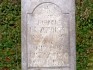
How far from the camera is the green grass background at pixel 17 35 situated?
650 cm

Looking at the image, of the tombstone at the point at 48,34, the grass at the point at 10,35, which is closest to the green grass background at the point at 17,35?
the grass at the point at 10,35

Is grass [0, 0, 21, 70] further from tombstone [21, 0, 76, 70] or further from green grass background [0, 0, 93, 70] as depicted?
tombstone [21, 0, 76, 70]

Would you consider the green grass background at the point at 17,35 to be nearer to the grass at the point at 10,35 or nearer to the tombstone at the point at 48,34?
the grass at the point at 10,35

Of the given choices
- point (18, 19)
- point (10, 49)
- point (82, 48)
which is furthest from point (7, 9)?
point (82, 48)

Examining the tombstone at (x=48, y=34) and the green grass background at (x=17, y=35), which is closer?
the tombstone at (x=48, y=34)

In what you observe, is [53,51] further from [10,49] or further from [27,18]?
[10,49]

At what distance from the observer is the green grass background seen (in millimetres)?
6495

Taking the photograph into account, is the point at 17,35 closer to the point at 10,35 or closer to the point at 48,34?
the point at 10,35

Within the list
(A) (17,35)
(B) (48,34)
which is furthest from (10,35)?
(B) (48,34)

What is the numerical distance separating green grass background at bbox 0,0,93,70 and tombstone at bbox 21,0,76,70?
151 cm

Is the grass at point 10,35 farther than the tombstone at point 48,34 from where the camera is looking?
Yes

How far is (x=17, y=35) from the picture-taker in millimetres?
7168

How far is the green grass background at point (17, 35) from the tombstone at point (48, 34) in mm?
1505

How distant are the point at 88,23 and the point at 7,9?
176 cm
